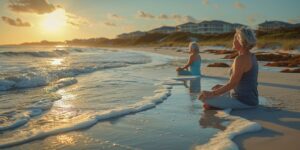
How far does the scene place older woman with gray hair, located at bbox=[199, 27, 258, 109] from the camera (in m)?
5.88

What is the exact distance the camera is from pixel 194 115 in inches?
228

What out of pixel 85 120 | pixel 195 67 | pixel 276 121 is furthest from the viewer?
pixel 195 67

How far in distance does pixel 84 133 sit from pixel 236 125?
2165 mm

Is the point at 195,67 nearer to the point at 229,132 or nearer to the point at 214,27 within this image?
the point at 229,132

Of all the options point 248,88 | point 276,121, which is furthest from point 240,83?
point 276,121

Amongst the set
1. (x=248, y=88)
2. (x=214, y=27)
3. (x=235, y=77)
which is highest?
(x=214, y=27)

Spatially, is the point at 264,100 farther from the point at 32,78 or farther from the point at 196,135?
the point at 32,78

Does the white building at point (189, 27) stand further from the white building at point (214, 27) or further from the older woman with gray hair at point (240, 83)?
the older woman with gray hair at point (240, 83)

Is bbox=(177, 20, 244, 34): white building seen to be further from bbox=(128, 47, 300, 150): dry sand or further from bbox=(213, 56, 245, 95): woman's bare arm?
bbox=(213, 56, 245, 95): woman's bare arm

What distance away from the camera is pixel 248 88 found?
6109 millimetres

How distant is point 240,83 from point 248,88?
171 mm

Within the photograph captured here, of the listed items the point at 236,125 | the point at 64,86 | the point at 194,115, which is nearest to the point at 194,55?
the point at 64,86

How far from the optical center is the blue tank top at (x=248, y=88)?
239 inches

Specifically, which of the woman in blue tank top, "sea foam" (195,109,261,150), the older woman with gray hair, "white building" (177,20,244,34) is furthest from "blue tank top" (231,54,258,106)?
"white building" (177,20,244,34)
